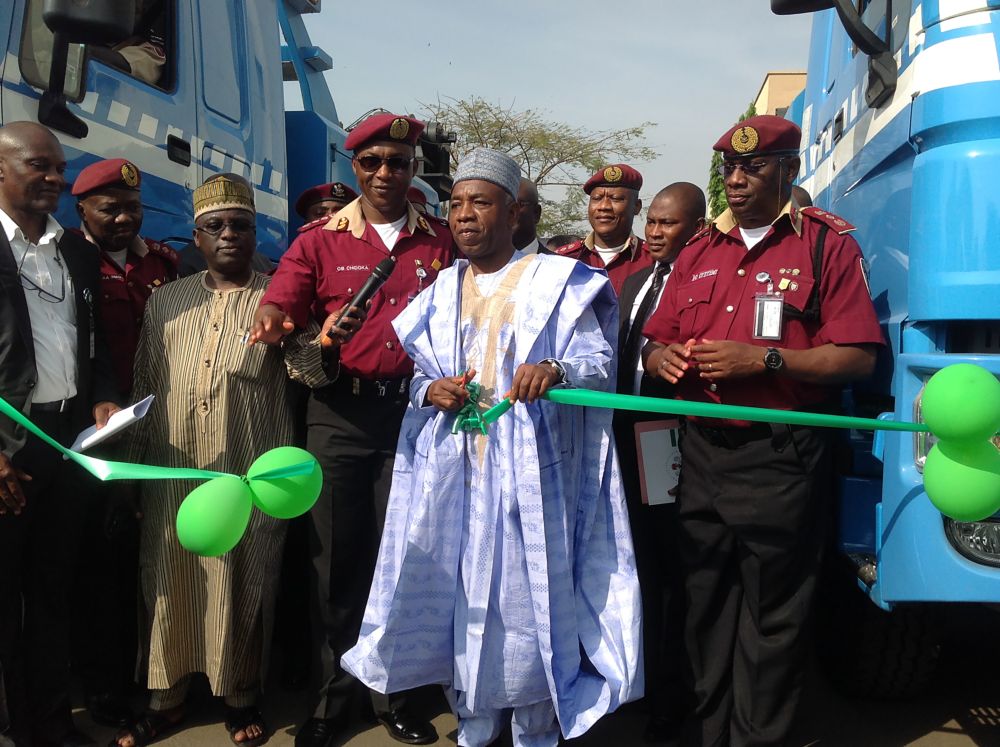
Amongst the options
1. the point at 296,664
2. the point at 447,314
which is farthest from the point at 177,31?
the point at 296,664

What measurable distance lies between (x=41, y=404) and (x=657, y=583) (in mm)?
2138

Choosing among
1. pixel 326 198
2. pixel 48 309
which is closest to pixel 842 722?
pixel 48 309

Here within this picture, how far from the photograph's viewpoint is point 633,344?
10.9 ft

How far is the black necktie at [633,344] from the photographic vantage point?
130 inches

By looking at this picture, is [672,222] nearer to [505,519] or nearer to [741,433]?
[741,433]

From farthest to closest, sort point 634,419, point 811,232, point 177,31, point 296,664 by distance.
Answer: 1. point 177,31
2. point 296,664
3. point 634,419
4. point 811,232

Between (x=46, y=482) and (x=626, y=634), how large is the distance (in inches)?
71.0

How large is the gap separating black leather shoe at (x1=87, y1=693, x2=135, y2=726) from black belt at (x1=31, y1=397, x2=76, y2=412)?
110 cm

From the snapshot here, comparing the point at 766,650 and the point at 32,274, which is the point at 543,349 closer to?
the point at 766,650

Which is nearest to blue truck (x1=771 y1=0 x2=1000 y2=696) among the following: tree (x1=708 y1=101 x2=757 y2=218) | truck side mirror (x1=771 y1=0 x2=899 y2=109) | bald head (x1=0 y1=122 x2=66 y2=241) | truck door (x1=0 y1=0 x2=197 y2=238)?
truck side mirror (x1=771 y1=0 x2=899 y2=109)

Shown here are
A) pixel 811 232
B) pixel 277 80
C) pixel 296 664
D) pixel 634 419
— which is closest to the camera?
pixel 811 232

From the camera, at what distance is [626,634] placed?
104 inches

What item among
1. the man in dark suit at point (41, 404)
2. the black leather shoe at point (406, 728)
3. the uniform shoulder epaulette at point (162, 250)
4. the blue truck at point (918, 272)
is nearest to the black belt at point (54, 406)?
the man in dark suit at point (41, 404)

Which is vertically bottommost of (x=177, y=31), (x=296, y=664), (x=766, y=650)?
(x=296, y=664)
